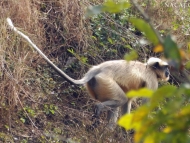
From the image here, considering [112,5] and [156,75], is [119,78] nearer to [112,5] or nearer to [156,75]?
[156,75]

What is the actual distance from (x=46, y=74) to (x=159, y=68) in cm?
181

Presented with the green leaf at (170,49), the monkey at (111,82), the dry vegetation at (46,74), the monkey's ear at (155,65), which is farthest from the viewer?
the monkey's ear at (155,65)

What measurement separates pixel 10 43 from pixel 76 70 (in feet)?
5.93

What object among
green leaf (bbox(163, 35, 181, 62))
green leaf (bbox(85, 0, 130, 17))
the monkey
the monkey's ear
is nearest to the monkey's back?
the monkey

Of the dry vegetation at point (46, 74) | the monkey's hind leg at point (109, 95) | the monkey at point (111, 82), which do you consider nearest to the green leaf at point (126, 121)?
the dry vegetation at point (46, 74)

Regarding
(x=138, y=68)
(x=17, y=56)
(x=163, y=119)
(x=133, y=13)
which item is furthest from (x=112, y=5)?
(x=133, y=13)

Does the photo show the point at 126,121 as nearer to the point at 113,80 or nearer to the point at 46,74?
the point at 113,80

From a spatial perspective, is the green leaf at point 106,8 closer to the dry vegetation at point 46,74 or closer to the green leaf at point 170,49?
the green leaf at point 170,49

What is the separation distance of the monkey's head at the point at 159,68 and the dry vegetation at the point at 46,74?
1077 millimetres

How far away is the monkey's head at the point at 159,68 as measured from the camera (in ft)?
27.5

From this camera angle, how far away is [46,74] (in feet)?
27.9

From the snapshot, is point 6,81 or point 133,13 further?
point 133,13

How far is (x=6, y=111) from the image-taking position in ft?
22.5

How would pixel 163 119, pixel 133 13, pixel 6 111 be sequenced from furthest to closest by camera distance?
pixel 133 13
pixel 6 111
pixel 163 119
